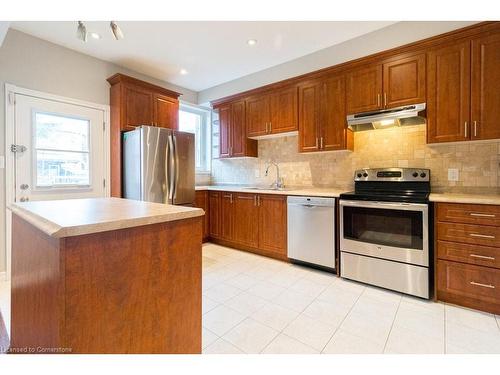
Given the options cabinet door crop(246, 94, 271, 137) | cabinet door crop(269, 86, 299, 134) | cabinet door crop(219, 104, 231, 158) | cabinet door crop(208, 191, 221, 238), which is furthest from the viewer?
cabinet door crop(219, 104, 231, 158)

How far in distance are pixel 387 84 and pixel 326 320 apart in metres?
2.33

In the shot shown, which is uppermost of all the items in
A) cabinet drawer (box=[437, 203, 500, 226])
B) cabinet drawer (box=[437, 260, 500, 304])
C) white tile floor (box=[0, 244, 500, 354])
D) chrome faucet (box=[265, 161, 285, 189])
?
chrome faucet (box=[265, 161, 285, 189])

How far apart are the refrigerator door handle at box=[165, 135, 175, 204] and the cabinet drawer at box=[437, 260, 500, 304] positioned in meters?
2.93

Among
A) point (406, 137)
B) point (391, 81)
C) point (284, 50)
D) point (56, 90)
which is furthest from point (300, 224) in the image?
point (56, 90)

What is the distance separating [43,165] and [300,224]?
9.67ft

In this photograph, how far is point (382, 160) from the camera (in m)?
2.90

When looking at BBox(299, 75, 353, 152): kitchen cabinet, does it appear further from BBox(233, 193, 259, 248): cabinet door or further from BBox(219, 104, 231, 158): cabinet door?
BBox(219, 104, 231, 158): cabinet door

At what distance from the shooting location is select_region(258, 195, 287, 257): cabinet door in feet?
10.2

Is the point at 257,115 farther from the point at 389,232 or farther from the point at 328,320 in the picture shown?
the point at 328,320

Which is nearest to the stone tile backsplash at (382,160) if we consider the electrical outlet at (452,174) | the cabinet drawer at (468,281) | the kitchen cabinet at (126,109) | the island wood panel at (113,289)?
the electrical outlet at (452,174)

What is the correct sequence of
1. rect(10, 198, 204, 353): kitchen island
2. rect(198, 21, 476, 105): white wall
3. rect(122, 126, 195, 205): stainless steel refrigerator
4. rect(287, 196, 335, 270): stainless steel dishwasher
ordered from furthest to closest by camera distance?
rect(122, 126, 195, 205): stainless steel refrigerator
rect(287, 196, 335, 270): stainless steel dishwasher
rect(198, 21, 476, 105): white wall
rect(10, 198, 204, 353): kitchen island

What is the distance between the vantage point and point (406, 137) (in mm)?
2762

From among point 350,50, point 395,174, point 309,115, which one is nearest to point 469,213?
point 395,174

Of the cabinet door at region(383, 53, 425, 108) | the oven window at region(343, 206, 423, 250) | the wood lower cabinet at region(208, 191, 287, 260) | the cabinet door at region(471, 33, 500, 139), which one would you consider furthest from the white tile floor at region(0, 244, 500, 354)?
the cabinet door at region(383, 53, 425, 108)
